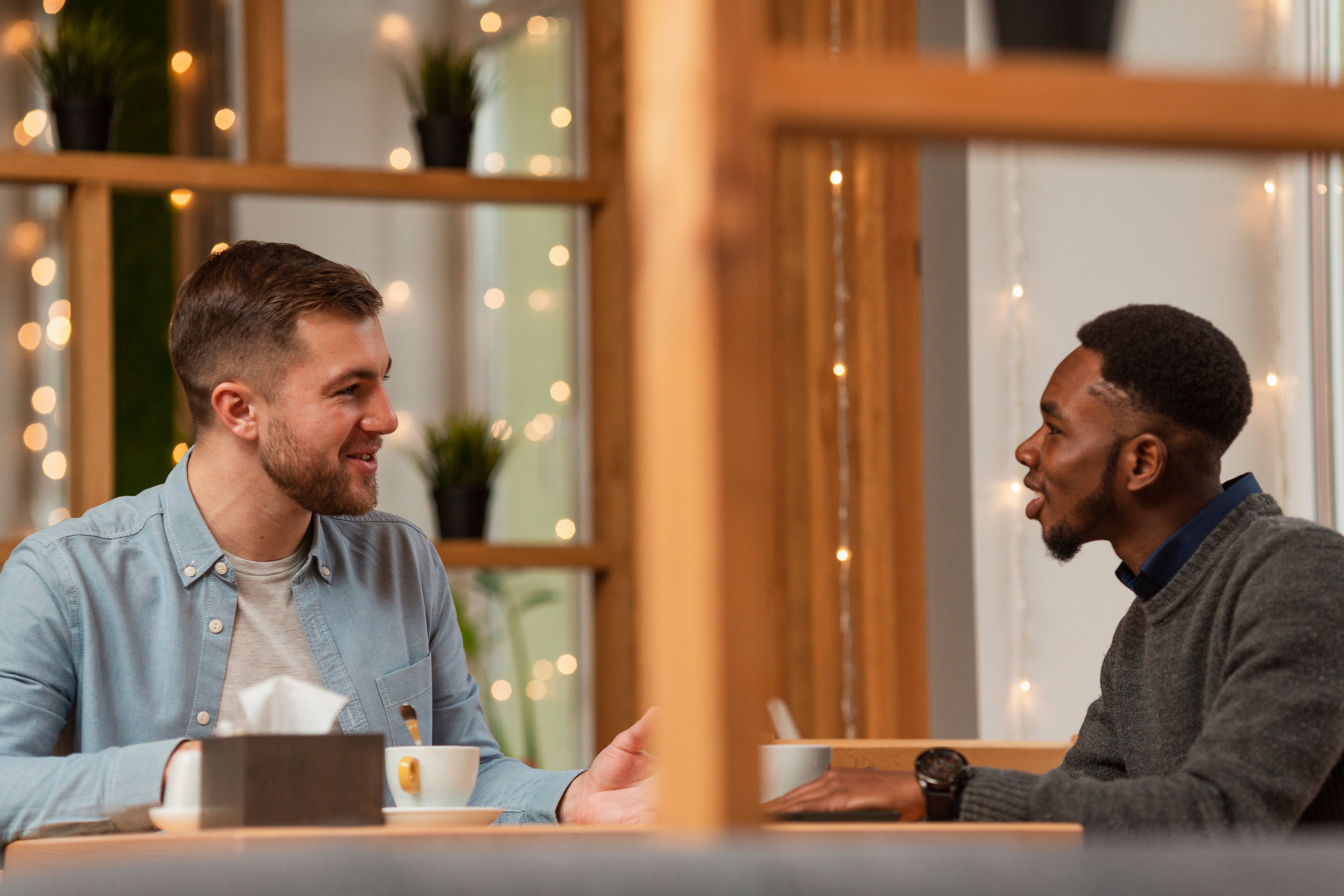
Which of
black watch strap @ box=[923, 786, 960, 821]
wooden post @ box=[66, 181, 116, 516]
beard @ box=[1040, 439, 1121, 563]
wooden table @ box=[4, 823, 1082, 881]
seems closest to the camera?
wooden table @ box=[4, 823, 1082, 881]

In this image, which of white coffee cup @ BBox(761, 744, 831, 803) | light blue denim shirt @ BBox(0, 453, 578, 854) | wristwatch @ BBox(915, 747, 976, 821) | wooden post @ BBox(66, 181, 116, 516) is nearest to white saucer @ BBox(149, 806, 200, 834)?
light blue denim shirt @ BBox(0, 453, 578, 854)

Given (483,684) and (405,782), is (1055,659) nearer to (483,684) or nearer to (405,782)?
(483,684)

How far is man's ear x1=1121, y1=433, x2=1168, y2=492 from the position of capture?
1.66 meters

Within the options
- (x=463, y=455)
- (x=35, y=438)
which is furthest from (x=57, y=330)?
(x=463, y=455)

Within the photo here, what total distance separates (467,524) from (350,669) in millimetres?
1648

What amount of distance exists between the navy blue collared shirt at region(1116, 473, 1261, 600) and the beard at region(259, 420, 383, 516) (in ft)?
2.94

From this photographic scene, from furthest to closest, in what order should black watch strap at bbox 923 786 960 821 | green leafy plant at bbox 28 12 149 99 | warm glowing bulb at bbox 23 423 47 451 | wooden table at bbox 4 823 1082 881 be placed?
warm glowing bulb at bbox 23 423 47 451
green leafy plant at bbox 28 12 149 99
black watch strap at bbox 923 786 960 821
wooden table at bbox 4 823 1082 881

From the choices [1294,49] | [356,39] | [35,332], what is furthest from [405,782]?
[356,39]

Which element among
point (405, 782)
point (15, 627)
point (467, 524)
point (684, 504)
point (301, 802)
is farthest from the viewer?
point (467, 524)

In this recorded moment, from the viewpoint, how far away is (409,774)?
108 cm

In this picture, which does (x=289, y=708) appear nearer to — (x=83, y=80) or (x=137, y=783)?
(x=137, y=783)

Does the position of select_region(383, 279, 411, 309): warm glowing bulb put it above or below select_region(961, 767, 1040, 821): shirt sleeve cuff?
above

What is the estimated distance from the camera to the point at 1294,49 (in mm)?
2748

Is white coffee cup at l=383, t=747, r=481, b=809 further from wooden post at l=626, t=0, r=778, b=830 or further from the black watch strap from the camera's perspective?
wooden post at l=626, t=0, r=778, b=830
